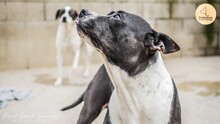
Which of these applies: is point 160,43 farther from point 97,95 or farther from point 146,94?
point 97,95

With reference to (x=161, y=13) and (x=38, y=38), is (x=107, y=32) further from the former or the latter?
(x=161, y=13)

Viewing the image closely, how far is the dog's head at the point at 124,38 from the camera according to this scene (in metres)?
1.16

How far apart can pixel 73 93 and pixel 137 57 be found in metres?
1.82

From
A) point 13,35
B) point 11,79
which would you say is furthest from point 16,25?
point 11,79

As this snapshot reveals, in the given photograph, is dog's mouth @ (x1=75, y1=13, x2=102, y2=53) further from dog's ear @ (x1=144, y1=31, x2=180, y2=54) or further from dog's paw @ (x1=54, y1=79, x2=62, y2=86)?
dog's paw @ (x1=54, y1=79, x2=62, y2=86)

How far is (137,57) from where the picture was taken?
1.19 meters

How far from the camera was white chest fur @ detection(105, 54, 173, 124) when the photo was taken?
118 centimetres

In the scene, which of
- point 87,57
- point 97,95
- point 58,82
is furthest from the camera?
point 87,57

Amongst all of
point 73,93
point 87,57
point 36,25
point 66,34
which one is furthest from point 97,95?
point 36,25

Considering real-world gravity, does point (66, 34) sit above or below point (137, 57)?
below

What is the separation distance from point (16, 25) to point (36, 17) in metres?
0.24

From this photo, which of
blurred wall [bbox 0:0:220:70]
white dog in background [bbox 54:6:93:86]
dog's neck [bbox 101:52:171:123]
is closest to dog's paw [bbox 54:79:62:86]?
white dog in background [bbox 54:6:93:86]

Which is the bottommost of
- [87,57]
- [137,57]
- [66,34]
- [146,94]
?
[87,57]

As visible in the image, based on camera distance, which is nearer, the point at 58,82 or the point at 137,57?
the point at 137,57
